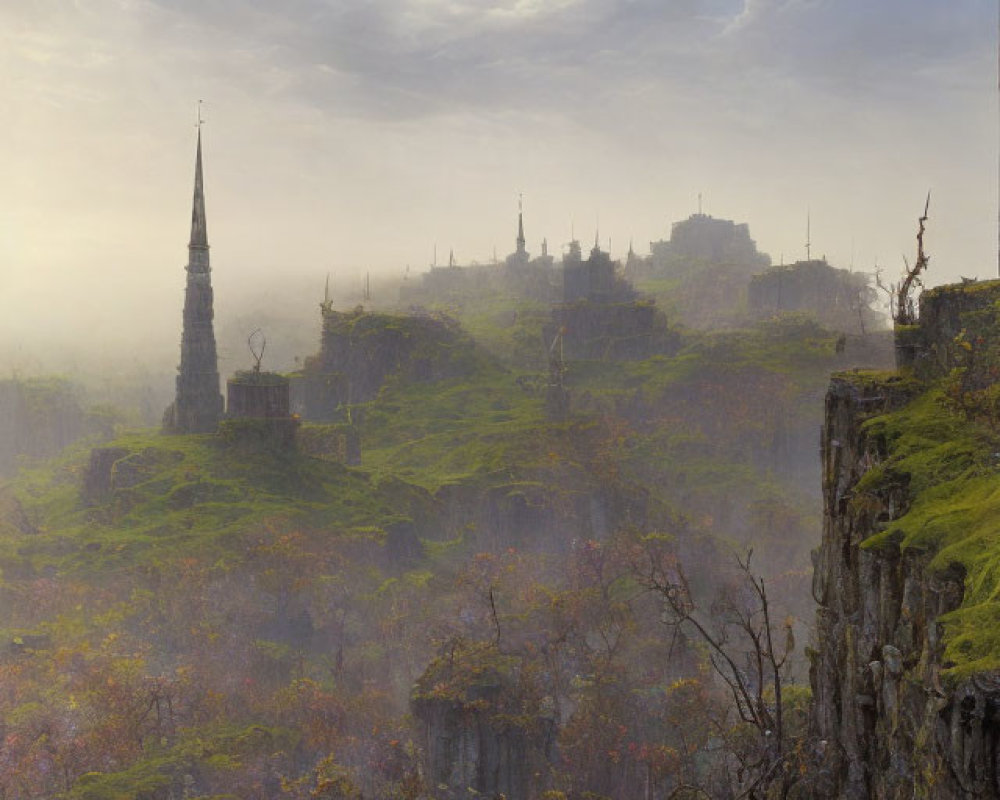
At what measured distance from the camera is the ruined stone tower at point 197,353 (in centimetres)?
11238

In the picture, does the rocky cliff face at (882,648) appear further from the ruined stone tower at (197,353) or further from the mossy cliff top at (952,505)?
the ruined stone tower at (197,353)

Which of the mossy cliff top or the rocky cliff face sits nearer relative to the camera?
the rocky cliff face

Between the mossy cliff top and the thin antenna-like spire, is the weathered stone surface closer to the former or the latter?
the mossy cliff top

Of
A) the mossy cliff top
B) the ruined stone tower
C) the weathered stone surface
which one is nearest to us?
the weathered stone surface

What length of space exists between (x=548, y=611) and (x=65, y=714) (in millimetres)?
32447

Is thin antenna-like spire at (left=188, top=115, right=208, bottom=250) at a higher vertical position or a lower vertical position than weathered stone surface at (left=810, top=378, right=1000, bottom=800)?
higher

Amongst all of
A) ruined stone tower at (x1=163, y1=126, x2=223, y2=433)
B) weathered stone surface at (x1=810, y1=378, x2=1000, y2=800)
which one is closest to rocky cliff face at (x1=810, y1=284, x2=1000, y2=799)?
weathered stone surface at (x1=810, y1=378, x2=1000, y2=800)

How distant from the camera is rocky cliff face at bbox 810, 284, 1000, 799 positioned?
1131cm

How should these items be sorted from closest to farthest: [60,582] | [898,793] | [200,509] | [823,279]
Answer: [898,793] < [60,582] < [200,509] < [823,279]

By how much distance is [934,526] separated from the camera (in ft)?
47.1

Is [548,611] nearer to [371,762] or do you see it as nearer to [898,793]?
[371,762]

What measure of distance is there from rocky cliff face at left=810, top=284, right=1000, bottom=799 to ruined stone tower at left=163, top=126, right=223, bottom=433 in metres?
102

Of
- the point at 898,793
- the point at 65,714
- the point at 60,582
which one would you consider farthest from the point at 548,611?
the point at 898,793

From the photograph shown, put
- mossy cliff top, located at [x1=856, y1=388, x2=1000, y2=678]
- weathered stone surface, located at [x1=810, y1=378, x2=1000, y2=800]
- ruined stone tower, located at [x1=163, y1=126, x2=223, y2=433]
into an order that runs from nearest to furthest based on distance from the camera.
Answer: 1. weathered stone surface, located at [x1=810, y1=378, x2=1000, y2=800]
2. mossy cliff top, located at [x1=856, y1=388, x2=1000, y2=678]
3. ruined stone tower, located at [x1=163, y1=126, x2=223, y2=433]
